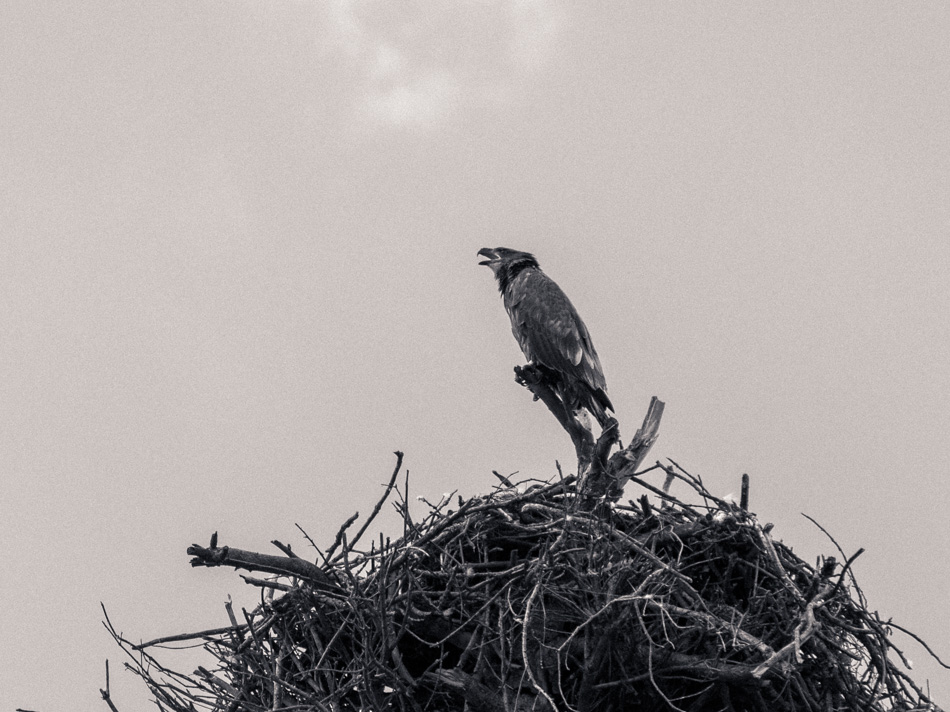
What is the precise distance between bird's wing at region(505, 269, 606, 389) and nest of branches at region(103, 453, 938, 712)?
2.60 metres

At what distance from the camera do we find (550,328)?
29.7ft

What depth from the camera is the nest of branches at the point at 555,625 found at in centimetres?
537

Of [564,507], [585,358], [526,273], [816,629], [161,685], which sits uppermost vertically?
[526,273]

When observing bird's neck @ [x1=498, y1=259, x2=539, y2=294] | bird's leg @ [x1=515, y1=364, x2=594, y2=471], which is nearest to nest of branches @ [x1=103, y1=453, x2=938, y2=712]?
bird's leg @ [x1=515, y1=364, x2=594, y2=471]

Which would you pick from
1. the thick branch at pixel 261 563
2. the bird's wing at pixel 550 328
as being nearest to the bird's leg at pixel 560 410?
the bird's wing at pixel 550 328

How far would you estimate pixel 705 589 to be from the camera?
597 centimetres

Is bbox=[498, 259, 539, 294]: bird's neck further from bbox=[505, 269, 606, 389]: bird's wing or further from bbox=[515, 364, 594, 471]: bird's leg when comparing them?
bbox=[515, 364, 594, 471]: bird's leg

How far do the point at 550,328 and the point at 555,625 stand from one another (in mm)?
3656

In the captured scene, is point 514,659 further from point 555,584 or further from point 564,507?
point 564,507

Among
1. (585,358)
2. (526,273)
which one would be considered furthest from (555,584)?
(526,273)

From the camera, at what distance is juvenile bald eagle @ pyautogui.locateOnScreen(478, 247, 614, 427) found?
855cm

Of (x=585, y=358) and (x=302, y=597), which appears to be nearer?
(x=302, y=597)

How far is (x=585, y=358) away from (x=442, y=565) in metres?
3.25

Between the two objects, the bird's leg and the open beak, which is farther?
the open beak
